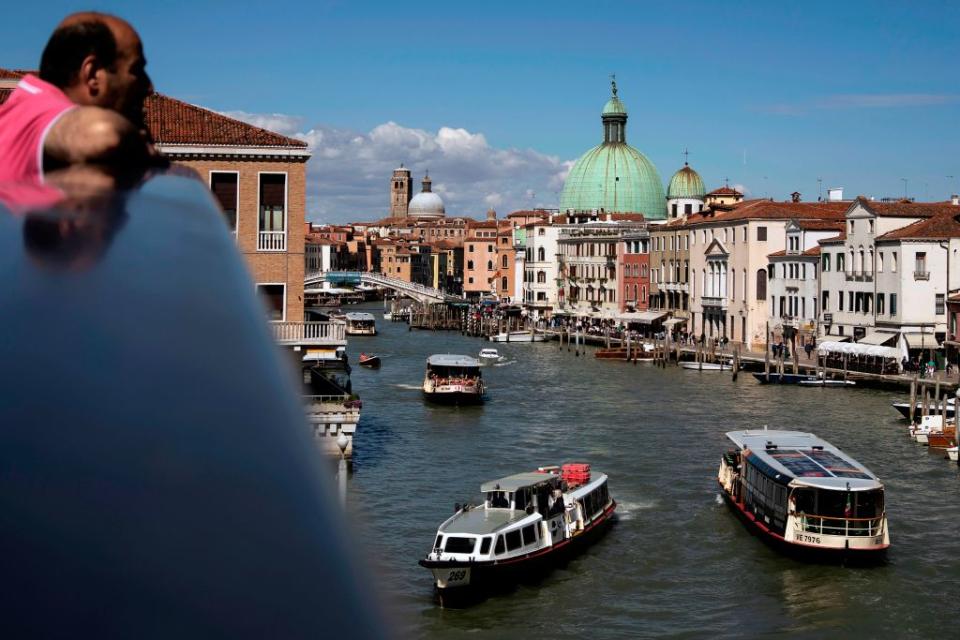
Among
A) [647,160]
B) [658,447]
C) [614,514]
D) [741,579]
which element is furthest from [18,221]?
[647,160]

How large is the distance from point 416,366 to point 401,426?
1507 centimetres

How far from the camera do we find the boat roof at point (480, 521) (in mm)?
13109

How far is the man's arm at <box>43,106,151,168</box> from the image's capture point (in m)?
0.86

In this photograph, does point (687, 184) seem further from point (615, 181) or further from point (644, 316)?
point (644, 316)

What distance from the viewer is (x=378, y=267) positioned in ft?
368

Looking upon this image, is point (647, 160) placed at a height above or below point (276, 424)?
above

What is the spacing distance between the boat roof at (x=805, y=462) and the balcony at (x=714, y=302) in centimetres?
2800

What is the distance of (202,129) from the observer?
17109 millimetres

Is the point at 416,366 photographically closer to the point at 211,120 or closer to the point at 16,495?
the point at 211,120

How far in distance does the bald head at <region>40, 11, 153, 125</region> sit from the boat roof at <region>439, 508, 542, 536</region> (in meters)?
12.0

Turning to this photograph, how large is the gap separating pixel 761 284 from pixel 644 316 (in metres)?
10.0

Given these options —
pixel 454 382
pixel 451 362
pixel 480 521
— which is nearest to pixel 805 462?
pixel 480 521

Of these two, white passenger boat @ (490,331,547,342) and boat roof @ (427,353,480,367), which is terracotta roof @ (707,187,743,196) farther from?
boat roof @ (427,353,480,367)

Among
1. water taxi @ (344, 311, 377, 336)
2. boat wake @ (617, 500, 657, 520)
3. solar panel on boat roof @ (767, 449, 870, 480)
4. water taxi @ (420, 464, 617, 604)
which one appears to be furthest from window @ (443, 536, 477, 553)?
water taxi @ (344, 311, 377, 336)
